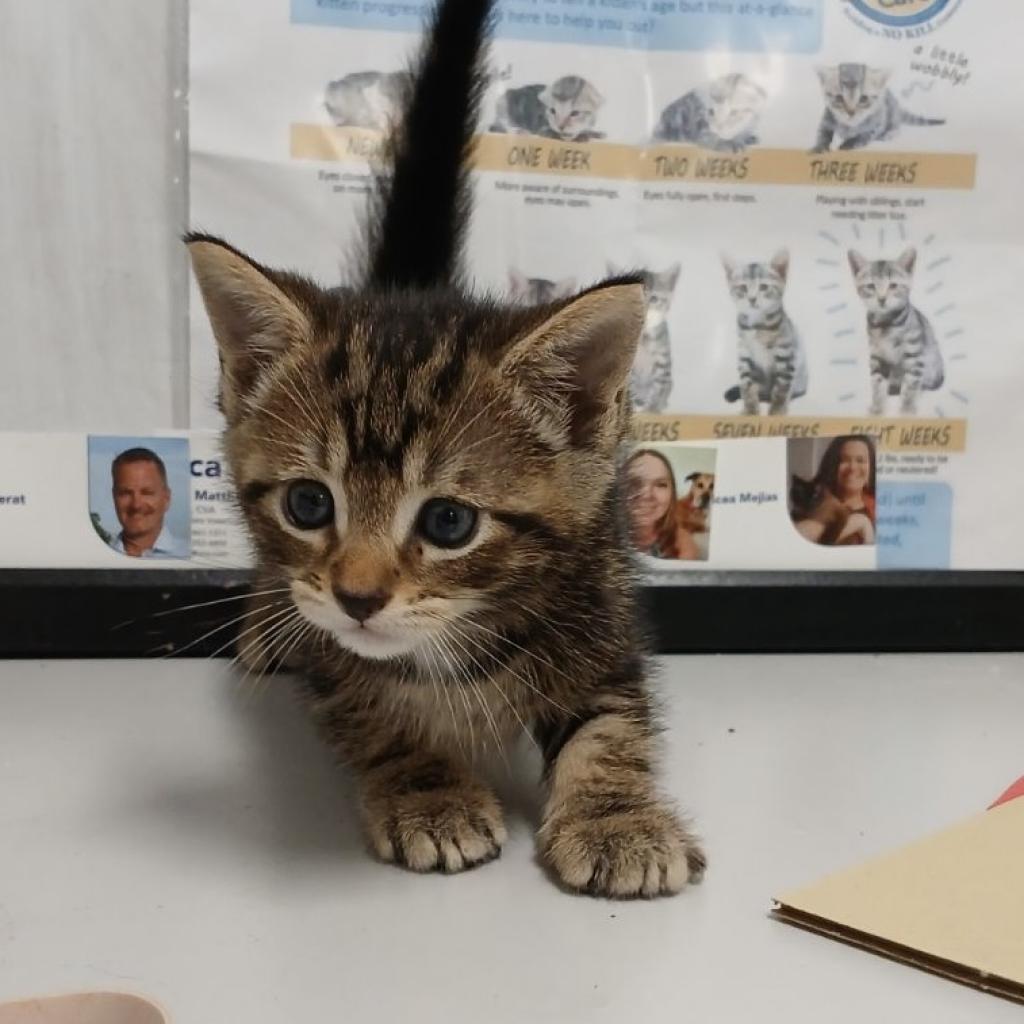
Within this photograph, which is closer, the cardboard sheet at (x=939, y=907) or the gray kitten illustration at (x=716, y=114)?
the cardboard sheet at (x=939, y=907)

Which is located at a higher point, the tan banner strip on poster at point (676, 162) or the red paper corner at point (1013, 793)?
the tan banner strip on poster at point (676, 162)

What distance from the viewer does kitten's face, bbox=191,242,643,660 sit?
76 cm

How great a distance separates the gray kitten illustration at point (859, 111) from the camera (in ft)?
4.36

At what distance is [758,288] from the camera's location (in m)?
1.34

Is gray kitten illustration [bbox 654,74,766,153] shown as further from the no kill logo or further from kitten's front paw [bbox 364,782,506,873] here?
kitten's front paw [bbox 364,782,506,873]

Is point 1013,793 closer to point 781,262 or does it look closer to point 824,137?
point 781,262

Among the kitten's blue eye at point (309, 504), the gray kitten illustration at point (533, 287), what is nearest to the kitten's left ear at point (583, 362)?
the kitten's blue eye at point (309, 504)

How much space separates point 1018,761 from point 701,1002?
478mm

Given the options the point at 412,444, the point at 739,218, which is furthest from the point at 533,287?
the point at 412,444

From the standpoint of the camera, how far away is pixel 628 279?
755 mm

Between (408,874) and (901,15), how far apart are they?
3.68ft

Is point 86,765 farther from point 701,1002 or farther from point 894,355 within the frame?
point 894,355

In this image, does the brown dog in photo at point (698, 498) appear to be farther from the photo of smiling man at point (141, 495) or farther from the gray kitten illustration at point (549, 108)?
the photo of smiling man at point (141, 495)

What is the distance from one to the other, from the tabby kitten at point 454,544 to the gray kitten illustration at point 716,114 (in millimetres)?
497
